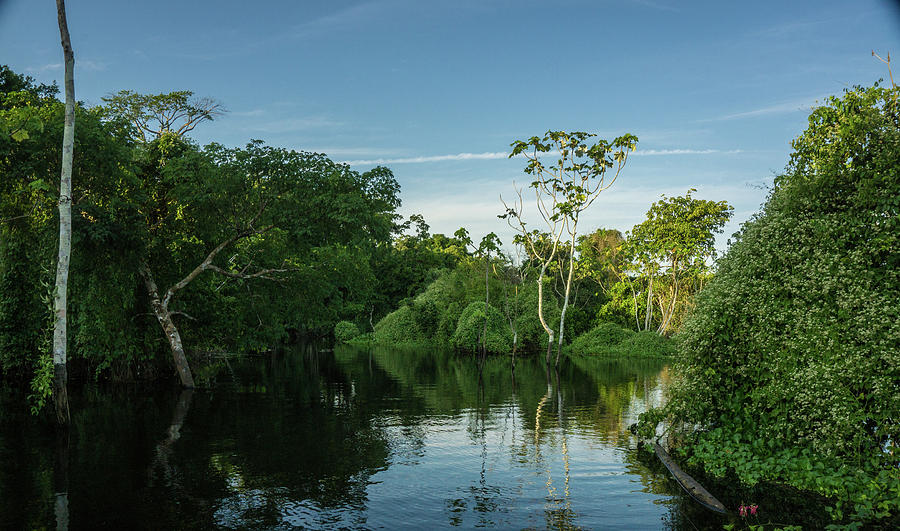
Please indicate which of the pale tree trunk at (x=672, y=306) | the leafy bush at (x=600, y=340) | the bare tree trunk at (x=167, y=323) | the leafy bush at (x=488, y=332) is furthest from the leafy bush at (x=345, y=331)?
the bare tree trunk at (x=167, y=323)

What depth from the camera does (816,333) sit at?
40.9 ft

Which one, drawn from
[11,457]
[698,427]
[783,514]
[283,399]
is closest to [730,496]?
[783,514]

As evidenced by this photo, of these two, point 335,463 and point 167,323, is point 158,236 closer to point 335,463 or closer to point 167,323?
point 167,323

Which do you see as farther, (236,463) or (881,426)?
(236,463)

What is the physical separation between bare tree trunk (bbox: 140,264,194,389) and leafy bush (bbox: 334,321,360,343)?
5208 centimetres

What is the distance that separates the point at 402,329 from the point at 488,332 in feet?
55.3

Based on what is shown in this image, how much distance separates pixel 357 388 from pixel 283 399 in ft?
16.8

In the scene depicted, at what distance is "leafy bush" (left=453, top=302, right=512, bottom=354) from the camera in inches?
2255

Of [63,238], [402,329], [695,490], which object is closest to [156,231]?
[63,238]

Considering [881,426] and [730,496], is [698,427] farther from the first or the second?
[881,426]

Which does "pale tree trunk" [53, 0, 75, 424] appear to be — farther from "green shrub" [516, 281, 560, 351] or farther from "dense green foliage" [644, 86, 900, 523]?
"green shrub" [516, 281, 560, 351]

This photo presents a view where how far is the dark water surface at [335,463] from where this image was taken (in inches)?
451

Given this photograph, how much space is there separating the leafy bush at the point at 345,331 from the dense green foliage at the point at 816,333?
69.4m

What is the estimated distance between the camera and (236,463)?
1521 cm
